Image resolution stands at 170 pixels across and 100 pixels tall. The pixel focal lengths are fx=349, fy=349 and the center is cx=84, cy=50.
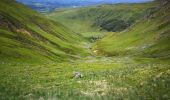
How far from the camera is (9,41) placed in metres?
101

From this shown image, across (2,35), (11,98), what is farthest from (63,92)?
(2,35)

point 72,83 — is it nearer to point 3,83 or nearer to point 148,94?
point 3,83

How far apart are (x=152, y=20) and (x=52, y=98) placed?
6089 inches

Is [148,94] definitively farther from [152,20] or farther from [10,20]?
[152,20]

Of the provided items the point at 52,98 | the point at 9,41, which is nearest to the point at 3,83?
the point at 52,98

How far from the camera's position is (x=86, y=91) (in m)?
39.8

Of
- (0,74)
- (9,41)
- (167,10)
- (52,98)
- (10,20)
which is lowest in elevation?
(52,98)

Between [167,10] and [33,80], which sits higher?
[167,10]

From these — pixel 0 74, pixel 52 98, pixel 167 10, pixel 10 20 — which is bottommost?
pixel 52 98

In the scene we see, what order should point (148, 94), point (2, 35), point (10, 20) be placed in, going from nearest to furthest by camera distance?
point (148, 94)
point (2, 35)
point (10, 20)

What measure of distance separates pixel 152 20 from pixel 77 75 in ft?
441

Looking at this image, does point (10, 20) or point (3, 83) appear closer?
point (3, 83)

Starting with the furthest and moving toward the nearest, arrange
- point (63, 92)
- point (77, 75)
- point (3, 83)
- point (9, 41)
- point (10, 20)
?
1. point (10, 20)
2. point (9, 41)
3. point (77, 75)
4. point (3, 83)
5. point (63, 92)

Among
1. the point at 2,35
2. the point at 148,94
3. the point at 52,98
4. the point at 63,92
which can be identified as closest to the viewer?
the point at 148,94
